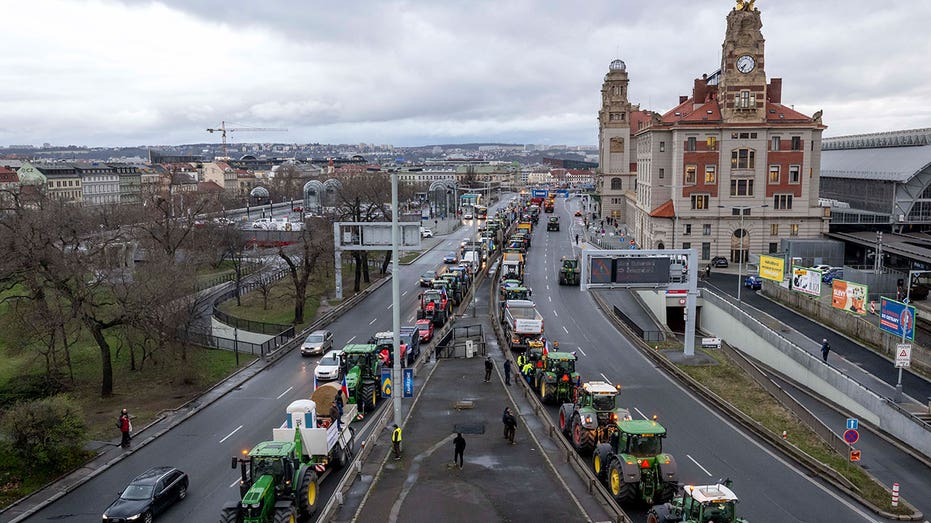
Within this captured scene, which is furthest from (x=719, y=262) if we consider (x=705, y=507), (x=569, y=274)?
(x=705, y=507)

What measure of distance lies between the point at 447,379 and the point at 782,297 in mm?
33962

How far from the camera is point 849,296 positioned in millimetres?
46281

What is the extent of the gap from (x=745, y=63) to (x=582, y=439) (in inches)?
2364

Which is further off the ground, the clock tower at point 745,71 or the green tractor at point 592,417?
the clock tower at point 745,71

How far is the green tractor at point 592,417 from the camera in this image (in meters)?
26.2

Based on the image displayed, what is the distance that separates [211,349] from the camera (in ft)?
157

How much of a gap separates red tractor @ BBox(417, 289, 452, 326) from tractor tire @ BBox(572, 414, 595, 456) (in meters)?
27.4

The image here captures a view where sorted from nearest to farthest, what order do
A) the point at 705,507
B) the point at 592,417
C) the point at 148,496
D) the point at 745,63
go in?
1. the point at 705,507
2. the point at 148,496
3. the point at 592,417
4. the point at 745,63

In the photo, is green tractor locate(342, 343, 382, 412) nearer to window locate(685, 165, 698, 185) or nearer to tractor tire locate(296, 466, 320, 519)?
tractor tire locate(296, 466, 320, 519)

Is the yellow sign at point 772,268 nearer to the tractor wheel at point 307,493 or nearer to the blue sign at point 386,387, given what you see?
the blue sign at point 386,387

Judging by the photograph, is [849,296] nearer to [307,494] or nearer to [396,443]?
[396,443]

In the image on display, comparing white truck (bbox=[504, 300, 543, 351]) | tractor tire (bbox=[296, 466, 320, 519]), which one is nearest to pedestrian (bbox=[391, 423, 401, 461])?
tractor tire (bbox=[296, 466, 320, 519])

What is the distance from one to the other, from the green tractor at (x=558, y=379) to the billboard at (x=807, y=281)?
27251 millimetres

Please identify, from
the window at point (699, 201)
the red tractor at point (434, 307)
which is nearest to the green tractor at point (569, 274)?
the window at point (699, 201)
